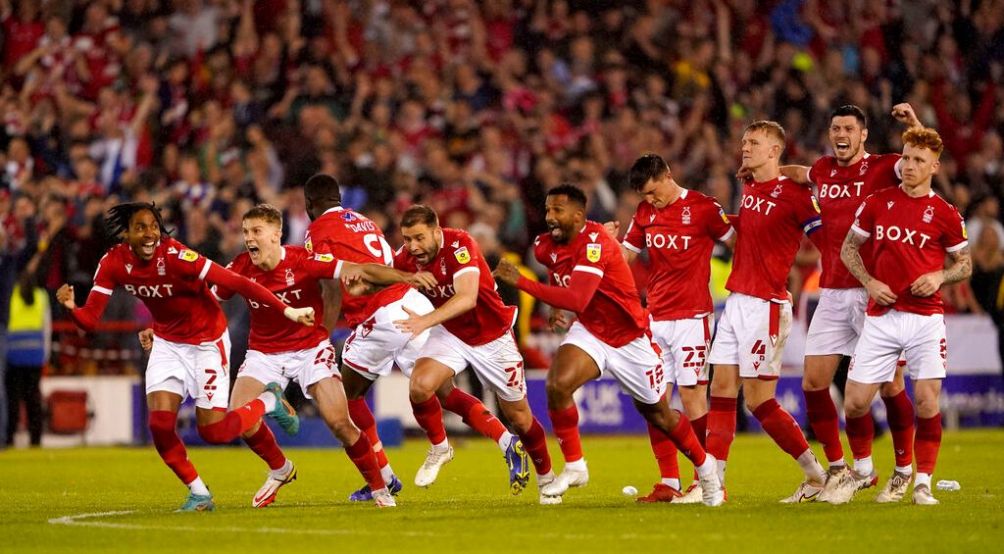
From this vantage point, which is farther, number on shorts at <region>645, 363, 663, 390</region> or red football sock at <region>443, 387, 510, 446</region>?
red football sock at <region>443, 387, 510, 446</region>

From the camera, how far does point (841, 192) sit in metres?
12.1

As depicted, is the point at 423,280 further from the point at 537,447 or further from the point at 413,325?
the point at 537,447

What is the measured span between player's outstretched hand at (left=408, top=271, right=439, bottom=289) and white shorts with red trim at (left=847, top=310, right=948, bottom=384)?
3024 mm

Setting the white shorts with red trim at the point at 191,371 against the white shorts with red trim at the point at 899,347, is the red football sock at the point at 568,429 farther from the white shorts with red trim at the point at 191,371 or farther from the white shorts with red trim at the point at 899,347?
the white shorts with red trim at the point at 191,371

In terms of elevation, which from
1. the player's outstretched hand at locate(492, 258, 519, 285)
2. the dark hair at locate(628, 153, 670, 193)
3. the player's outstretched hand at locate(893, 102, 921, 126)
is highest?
the player's outstretched hand at locate(893, 102, 921, 126)

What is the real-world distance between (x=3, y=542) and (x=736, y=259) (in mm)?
5502

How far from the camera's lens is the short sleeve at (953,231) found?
11391 millimetres

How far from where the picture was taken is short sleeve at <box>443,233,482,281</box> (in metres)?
11.5

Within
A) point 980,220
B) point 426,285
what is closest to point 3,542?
point 426,285

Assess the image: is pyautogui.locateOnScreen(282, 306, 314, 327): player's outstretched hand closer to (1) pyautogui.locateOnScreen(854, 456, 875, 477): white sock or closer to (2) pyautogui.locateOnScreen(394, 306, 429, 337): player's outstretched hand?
(2) pyautogui.locateOnScreen(394, 306, 429, 337): player's outstretched hand

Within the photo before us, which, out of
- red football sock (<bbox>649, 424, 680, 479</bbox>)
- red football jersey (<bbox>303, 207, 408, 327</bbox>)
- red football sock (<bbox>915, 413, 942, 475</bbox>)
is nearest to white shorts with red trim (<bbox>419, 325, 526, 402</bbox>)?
red football sock (<bbox>649, 424, 680, 479</bbox>)

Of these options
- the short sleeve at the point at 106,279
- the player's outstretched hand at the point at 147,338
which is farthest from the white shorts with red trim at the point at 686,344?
the short sleeve at the point at 106,279

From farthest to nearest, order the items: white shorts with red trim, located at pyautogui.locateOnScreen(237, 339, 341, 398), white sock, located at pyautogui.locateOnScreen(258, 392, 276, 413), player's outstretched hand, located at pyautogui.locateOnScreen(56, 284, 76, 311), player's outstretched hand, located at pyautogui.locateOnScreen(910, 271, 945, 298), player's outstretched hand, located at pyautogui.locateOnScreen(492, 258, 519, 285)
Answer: white shorts with red trim, located at pyautogui.locateOnScreen(237, 339, 341, 398) → white sock, located at pyautogui.locateOnScreen(258, 392, 276, 413) → player's outstretched hand, located at pyautogui.locateOnScreen(910, 271, 945, 298) → player's outstretched hand, located at pyautogui.locateOnScreen(56, 284, 76, 311) → player's outstretched hand, located at pyautogui.locateOnScreen(492, 258, 519, 285)

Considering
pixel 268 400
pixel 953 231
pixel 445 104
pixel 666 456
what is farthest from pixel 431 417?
pixel 445 104
